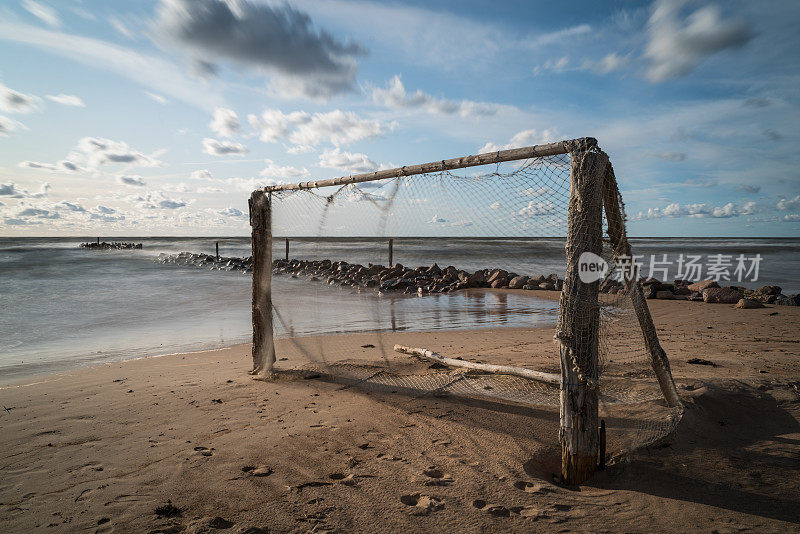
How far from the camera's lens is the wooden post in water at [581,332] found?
9.66ft

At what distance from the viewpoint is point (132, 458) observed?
11.0 ft

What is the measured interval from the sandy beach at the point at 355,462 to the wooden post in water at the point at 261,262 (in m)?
0.75

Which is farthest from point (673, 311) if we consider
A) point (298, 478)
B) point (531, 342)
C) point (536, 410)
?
point (298, 478)

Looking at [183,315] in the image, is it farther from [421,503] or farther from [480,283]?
[480,283]

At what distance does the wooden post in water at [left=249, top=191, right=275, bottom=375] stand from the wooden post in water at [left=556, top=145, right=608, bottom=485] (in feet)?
13.9

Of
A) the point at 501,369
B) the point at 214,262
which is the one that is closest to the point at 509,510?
the point at 501,369

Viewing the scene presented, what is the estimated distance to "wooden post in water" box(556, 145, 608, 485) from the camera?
2.94m

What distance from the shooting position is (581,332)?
2.97 meters

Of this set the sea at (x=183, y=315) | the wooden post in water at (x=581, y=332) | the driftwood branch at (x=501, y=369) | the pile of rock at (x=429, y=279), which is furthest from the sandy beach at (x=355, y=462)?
the pile of rock at (x=429, y=279)

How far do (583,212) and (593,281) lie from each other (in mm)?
532

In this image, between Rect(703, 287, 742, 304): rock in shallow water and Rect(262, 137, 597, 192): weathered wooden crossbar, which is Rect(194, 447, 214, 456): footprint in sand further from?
Rect(703, 287, 742, 304): rock in shallow water

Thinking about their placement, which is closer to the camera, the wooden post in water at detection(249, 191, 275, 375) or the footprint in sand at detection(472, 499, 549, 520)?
the footprint in sand at detection(472, 499, 549, 520)

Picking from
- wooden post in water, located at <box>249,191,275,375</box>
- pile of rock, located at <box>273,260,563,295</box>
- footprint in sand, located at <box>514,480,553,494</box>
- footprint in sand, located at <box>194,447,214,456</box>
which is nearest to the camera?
footprint in sand, located at <box>514,480,553,494</box>

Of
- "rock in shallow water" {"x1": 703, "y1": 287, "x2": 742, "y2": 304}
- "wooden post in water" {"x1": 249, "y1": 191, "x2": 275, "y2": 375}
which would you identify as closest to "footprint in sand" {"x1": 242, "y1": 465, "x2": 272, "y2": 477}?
"wooden post in water" {"x1": 249, "y1": 191, "x2": 275, "y2": 375}
